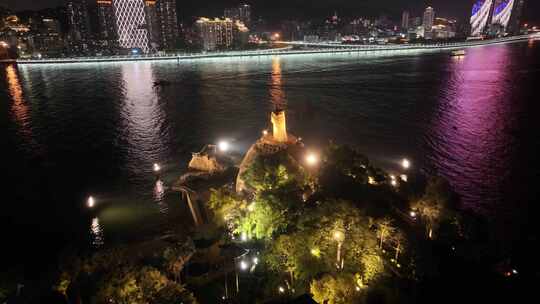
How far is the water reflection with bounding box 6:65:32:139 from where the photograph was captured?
48.5 meters

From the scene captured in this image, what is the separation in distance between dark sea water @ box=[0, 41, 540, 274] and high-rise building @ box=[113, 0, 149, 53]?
353 feet

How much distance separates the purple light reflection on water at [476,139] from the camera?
92.4ft

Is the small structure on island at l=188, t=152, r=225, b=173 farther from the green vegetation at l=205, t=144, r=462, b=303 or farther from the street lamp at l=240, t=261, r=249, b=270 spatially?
the street lamp at l=240, t=261, r=249, b=270

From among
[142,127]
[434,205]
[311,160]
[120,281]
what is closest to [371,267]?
[434,205]

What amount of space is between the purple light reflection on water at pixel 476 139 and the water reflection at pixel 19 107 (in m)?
50.5

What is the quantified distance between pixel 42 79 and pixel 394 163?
95.0 m

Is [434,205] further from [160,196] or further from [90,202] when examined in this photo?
[90,202]

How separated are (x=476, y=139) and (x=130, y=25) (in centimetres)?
19269

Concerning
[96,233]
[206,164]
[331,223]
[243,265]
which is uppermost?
[331,223]

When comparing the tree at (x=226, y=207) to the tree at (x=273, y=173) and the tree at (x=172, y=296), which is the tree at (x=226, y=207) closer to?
the tree at (x=273, y=173)

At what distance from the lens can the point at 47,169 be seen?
35.1 metres

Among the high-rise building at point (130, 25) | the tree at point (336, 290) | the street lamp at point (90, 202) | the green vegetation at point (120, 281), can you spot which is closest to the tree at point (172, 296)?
the green vegetation at point (120, 281)

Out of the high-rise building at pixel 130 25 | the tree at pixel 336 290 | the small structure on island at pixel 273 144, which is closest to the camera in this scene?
the tree at pixel 336 290

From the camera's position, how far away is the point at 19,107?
6069 cm
